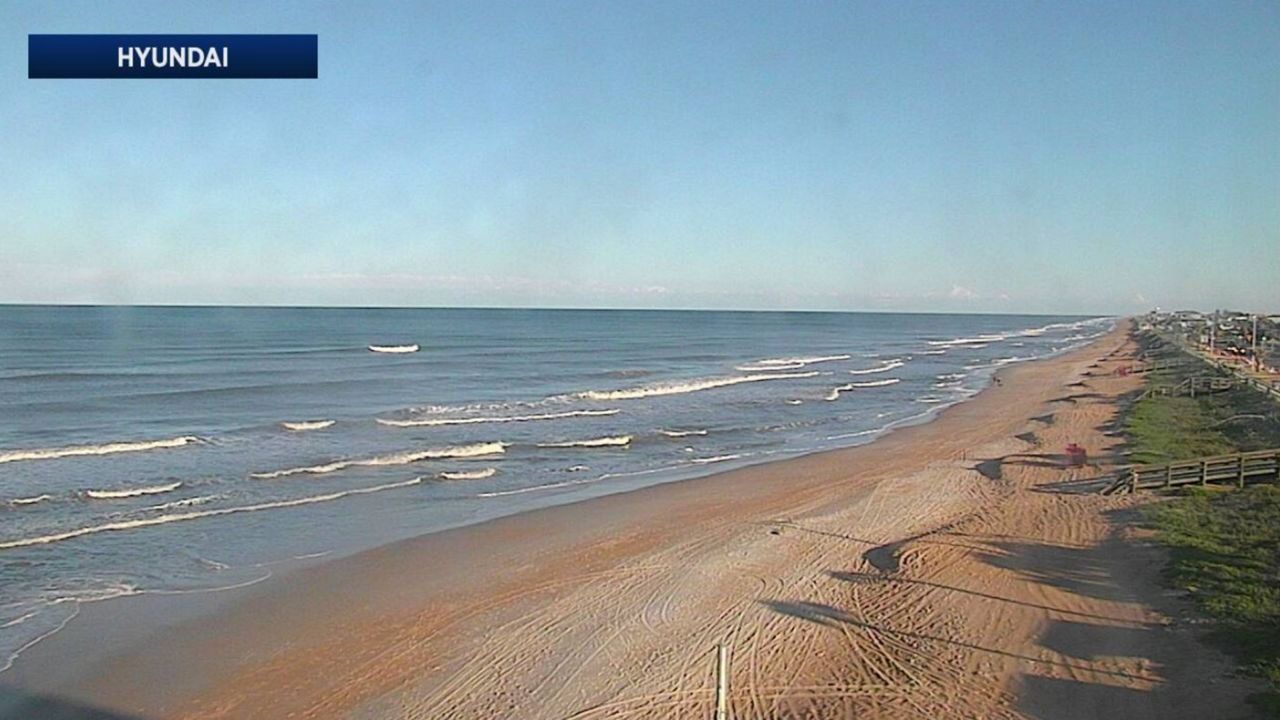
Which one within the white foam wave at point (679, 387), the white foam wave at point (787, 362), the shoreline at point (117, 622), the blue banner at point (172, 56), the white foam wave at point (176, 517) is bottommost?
the shoreline at point (117, 622)

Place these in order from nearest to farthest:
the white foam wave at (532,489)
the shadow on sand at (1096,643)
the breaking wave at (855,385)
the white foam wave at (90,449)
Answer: the shadow on sand at (1096,643)
the white foam wave at (532,489)
the white foam wave at (90,449)
the breaking wave at (855,385)

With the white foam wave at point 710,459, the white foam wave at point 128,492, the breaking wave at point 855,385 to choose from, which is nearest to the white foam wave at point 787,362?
the breaking wave at point 855,385

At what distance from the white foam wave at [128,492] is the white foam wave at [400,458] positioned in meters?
1.79

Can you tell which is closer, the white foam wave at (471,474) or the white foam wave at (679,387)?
the white foam wave at (471,474)

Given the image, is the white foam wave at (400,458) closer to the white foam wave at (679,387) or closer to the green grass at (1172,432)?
the white foam wave at (679,387)

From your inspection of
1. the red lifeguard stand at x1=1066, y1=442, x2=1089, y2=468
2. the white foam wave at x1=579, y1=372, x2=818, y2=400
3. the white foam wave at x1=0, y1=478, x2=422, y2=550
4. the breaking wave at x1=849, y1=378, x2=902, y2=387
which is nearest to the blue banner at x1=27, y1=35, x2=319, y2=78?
the white foam wave at x1=0, y1=478, x2=422, y2=550

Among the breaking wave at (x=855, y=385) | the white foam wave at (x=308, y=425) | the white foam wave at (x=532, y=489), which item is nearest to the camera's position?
the white foam wave at (x=532, y=489)

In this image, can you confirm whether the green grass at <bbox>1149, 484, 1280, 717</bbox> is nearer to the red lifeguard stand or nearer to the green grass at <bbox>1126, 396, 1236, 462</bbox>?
the red lifeguard stand

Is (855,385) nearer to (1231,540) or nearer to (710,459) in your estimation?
(710,459)

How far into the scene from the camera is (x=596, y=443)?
26312mm

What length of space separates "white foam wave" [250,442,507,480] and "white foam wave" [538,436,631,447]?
147 centimetres

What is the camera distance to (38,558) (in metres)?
14.1

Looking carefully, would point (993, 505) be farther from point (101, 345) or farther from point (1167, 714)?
point (101, 345)

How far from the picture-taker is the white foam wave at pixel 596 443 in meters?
26.0
